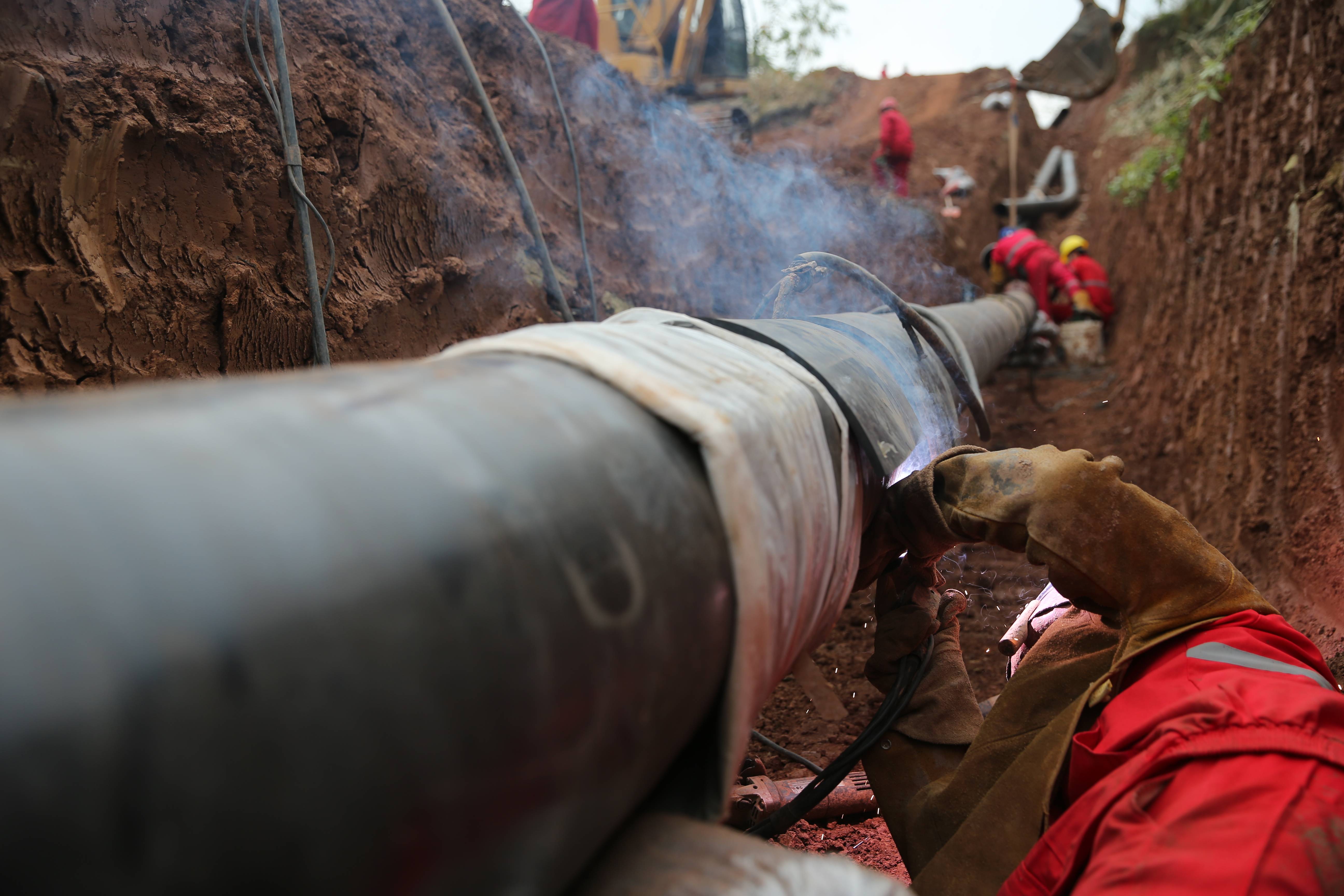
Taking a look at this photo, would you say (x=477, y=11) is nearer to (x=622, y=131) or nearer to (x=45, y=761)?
(x=622, y=131)

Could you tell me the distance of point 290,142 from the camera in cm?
229

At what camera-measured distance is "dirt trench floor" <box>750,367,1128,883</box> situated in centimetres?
247

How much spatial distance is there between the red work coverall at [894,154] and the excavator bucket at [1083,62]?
281cm

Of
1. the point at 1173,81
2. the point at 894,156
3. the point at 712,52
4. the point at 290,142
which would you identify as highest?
the point at 712,52

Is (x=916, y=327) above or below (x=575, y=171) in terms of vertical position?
below

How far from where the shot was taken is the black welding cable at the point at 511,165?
296 cm

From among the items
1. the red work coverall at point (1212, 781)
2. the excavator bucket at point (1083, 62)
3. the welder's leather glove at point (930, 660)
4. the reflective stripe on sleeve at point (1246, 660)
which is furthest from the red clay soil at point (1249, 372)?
the excavator bucket at point (1083, 62)

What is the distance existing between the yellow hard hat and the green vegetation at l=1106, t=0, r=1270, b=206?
0.62m

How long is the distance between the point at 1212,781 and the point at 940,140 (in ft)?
39.1

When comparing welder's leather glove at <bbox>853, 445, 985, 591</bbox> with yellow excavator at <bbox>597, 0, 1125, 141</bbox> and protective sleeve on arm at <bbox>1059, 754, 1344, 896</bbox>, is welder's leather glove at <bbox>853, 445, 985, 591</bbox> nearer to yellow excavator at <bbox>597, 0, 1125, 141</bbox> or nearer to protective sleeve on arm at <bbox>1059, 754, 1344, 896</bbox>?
protective sleeve on arm at <bbox>1059, 754, 1344, 896</bbox>

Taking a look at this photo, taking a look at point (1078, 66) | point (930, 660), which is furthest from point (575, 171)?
point (1078, 66)

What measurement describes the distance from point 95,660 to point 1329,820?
4.32 ft

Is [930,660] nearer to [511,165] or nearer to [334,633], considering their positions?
[334,633]

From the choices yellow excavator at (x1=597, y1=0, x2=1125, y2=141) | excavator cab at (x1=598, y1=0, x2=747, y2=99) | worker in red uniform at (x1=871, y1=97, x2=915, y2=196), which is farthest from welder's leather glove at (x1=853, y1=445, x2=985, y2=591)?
excavator cab at (x1=598, y1=0, x2=747, y2=99)
